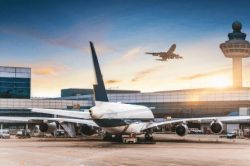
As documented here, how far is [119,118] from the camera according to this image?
6006 centimetres

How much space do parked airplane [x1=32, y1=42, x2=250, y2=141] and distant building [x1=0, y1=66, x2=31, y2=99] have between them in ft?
274

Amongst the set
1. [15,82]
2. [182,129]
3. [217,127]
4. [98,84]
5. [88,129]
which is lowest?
[88,129]

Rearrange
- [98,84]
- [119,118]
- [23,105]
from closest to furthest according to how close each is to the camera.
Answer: [98,84] → [119,118] → [23,105]

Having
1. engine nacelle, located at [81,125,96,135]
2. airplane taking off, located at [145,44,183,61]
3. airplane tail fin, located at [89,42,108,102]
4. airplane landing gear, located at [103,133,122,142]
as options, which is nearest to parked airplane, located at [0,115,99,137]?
engine nacelle, located at [81,125,96,135]

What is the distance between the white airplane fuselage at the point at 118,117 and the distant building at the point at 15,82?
8571 centimetres

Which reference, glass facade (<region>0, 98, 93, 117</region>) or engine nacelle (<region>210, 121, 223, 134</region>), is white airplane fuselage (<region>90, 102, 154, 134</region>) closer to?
engine nacelle (<region>210, 121, 223, 134</region>)

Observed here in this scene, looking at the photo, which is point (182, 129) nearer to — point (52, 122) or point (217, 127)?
point (217, 127)

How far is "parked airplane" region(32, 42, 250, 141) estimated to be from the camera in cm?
5762

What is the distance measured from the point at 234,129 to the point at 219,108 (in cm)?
3339

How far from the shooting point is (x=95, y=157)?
40406 millimetres

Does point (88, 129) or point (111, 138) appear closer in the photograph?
point (111, 138)

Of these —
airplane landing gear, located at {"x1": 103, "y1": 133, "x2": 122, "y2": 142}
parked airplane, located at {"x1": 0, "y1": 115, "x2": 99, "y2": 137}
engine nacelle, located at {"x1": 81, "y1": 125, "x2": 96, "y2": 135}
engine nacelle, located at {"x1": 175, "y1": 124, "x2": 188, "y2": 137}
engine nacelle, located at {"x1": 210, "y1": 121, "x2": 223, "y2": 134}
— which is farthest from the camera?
engine nacelle, located at {"x1": 81, "y1": 125, "x2": 96, "y2": 135}

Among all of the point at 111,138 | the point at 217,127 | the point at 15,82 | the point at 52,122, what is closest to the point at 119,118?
the point at 111,138

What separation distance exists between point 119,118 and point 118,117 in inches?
13.8
